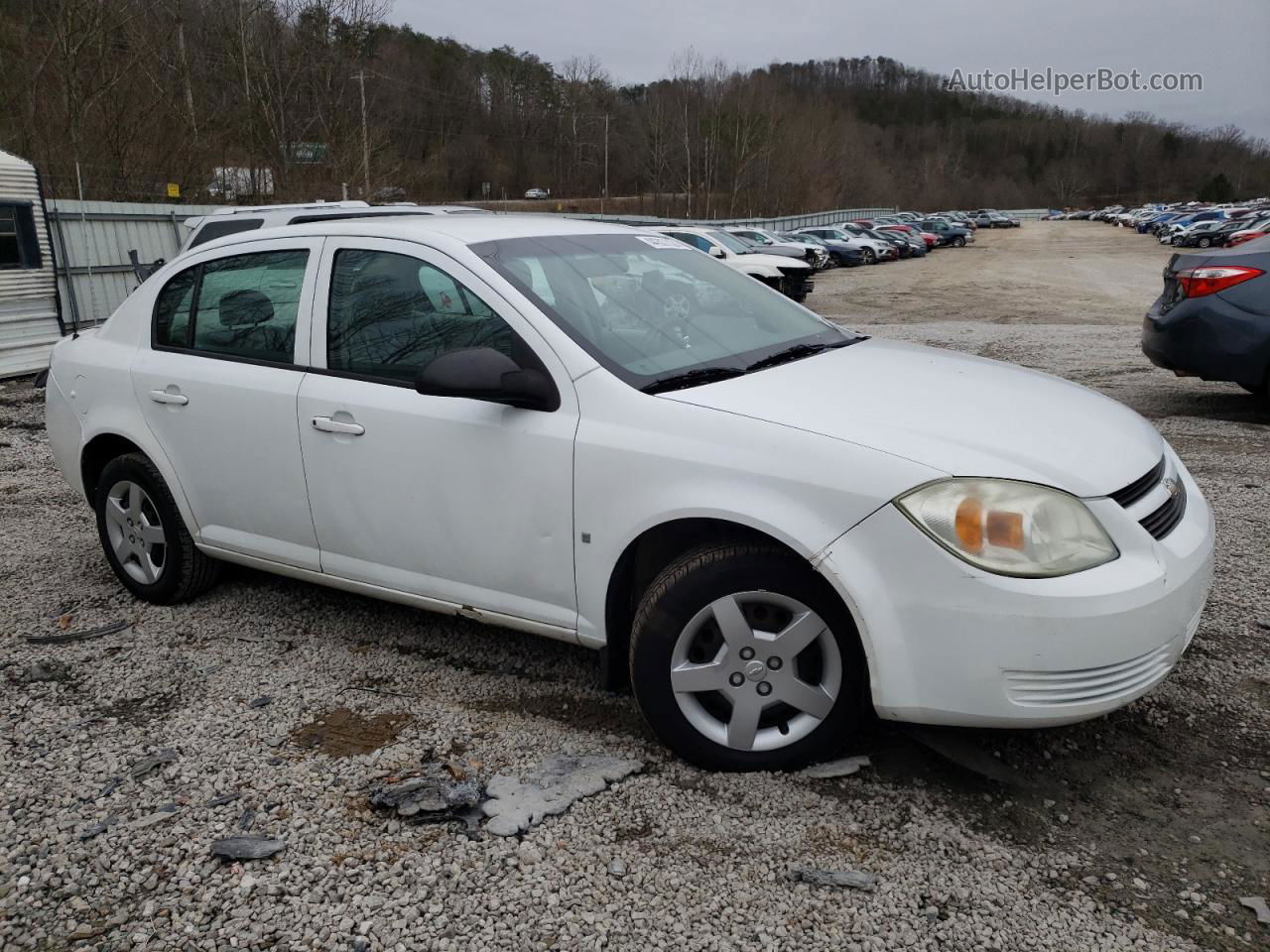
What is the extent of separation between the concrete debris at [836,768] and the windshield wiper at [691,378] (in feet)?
4.04

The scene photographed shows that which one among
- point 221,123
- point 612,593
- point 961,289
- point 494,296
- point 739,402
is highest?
point 221,123

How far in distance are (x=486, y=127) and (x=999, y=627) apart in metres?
83.2

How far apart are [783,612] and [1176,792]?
4.15ft

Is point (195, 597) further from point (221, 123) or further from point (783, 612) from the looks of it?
point (221, 123)

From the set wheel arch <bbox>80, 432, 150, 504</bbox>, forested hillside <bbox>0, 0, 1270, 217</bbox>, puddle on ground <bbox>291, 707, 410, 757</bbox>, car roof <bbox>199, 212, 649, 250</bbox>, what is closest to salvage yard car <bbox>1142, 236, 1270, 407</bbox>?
car roof <bbox>199, 212, 649, 250</bbox>

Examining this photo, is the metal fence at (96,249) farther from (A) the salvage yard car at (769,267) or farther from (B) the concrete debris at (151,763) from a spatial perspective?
(B) the concrete debris at (151,763)

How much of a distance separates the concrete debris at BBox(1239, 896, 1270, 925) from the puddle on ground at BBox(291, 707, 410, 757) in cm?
245

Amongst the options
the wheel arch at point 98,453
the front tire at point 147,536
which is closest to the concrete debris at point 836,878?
the front tire at point 147,536

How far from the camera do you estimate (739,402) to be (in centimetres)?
296

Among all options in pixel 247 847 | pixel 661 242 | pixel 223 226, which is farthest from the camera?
pixel 223 226

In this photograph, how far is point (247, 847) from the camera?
2.73 m

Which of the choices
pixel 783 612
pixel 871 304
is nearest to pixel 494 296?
pixel 783 612

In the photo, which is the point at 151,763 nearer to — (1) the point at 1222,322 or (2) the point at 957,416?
(2) the point at 957,416

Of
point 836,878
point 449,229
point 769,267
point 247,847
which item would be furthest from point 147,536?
point 769,267
